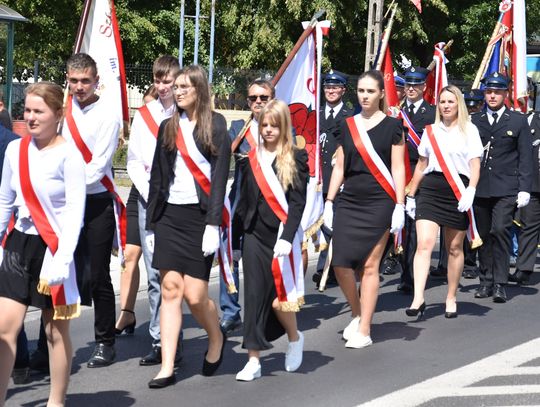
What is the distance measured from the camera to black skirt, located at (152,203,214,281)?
646 centimetres

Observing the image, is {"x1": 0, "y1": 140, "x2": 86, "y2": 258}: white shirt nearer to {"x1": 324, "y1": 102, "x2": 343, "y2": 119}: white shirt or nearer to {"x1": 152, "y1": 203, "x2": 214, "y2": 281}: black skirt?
{"x1": 152, "y1": 203, "x2": 214, "y2": 281}: black skirt

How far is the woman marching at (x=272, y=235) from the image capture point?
Answer: 22.1 feet

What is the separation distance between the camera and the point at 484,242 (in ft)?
33.1

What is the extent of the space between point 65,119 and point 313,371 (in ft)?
6.89

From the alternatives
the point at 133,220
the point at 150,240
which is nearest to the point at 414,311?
the point at 133,220

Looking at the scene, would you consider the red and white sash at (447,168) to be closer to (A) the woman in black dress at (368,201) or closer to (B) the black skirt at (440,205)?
(B) the black skirt at (440,205)

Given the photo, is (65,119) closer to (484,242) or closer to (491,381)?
(491,381)

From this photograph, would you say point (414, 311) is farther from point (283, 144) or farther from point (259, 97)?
point (283, 144)

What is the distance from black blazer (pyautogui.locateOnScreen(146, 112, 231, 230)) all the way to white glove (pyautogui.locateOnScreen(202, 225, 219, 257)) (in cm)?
6

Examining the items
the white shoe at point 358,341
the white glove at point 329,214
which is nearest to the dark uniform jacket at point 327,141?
the white glove at point 329,214

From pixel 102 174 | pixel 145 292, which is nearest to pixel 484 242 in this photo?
pixel 145 292

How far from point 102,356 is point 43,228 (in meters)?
1.71

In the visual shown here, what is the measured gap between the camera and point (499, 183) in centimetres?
992

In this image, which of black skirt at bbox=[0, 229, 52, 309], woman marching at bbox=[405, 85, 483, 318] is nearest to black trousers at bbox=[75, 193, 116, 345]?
black skirt at bbox=[0, 229, 52, 309]
